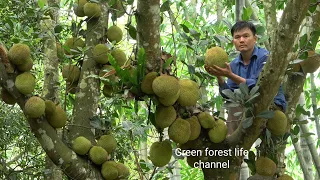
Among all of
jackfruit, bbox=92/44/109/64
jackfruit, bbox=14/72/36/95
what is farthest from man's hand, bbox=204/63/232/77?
jackfruit, bbox=14/72/36/95

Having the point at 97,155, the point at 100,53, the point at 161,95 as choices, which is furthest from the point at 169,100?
the point at 100,53

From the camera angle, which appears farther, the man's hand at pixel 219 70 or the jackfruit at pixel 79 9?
the jackfruit at pixel 79 9

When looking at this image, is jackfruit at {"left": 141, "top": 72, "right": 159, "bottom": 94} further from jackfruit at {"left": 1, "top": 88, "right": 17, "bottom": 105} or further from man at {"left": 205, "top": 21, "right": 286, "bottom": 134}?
jackfruit at {"left": 1, "top": 88, "right": 17, "bottom": 105}

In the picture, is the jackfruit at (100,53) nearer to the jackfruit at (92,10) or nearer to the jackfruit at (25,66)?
the jackfruit at (92,10)

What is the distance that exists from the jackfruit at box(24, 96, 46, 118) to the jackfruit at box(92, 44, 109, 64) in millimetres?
377

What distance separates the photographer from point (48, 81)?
6.56 ft

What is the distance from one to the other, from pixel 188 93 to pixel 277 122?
0.36 meters

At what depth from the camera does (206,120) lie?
155 cm

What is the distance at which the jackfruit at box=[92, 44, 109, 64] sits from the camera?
5.94ft

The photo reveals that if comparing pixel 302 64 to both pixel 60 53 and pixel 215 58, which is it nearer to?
pixel 215 58

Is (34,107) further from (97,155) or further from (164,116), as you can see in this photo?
(164,116)

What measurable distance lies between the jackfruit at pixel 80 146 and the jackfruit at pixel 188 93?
0.43 meters

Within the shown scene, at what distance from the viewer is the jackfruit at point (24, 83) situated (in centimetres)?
151

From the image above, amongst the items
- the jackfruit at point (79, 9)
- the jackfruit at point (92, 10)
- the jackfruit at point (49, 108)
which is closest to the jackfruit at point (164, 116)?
the jackfruit at point (49, 108)
